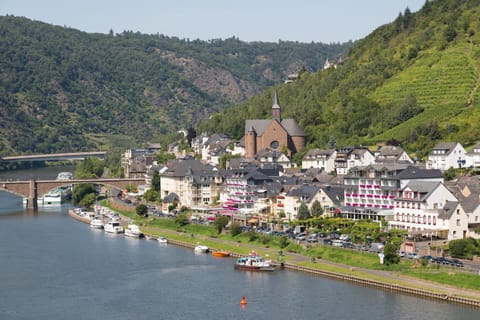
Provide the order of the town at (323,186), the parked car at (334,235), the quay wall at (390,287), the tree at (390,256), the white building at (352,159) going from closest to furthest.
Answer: the quay wall at (390,287) → the tree at (390,256) → the town at (323,186) → the parked car at (334,235) → the white building at (352,159)

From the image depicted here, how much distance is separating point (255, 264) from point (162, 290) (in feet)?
25.9

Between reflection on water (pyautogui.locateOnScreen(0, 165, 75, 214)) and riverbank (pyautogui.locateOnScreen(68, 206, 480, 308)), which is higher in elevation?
reflection on water (pyautogui.locateOnScreen(0, 165, 75, 214))

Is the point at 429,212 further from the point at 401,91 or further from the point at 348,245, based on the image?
the point at 401,91

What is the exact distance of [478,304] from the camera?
4769 centimetres

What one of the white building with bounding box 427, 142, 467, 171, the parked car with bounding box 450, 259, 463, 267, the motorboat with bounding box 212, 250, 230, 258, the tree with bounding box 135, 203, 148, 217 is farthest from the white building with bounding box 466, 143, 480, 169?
the tree with bounding box 135, 203, 148, 217

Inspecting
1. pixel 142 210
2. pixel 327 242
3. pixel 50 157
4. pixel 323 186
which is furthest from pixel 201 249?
pixel 50 157

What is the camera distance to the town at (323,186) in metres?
62.5

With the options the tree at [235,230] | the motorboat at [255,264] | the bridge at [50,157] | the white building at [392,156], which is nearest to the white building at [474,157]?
the white building at [392,156]

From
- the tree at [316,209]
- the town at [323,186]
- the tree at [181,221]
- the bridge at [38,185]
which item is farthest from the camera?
the bridge at [38,185]

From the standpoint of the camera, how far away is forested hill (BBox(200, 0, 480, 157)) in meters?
99.8

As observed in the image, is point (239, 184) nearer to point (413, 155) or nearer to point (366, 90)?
point (413, 155)

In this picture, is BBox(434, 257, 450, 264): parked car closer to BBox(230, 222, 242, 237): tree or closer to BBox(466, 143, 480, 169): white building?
BBox(230, 222, 242, 237): tree

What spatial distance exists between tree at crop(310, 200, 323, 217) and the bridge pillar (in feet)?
147

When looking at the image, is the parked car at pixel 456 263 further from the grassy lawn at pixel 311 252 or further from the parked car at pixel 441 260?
the grassy lawn at pixel 311 252
